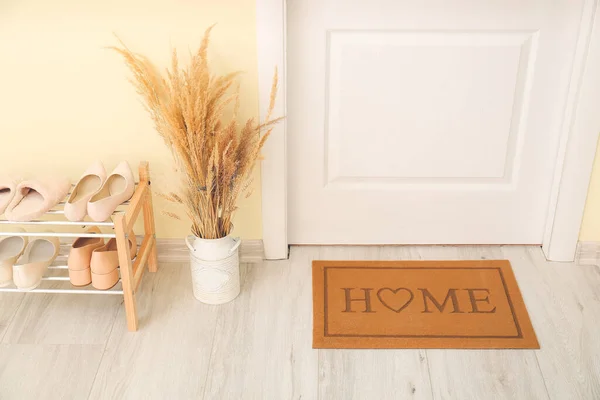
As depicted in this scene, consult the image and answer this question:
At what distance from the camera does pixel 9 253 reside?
7.71ft

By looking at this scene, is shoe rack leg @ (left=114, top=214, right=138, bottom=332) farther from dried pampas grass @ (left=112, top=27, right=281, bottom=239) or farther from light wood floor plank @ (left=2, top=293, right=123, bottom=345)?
dried pampas grass @ (left=112, top=27, right=281, bottom=239)

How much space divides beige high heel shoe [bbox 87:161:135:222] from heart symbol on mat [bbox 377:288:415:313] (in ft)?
3.09

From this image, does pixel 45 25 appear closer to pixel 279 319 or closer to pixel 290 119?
pixel 290 119

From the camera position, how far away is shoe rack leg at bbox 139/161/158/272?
7.83 ft

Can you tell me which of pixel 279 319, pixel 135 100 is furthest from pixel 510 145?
pixel 135 100

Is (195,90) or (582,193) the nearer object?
(195,90)

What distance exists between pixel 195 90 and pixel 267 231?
696mm

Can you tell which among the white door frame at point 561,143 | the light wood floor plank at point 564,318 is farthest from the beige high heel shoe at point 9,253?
the light wood floor plank at point 564,318

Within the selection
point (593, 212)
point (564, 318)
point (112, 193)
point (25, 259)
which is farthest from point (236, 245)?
point (593, 212)

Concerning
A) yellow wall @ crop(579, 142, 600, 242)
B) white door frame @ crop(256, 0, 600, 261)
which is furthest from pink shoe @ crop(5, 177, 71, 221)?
yellow wall @ crop(579, 142, 600, 242)

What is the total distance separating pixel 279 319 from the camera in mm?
2342

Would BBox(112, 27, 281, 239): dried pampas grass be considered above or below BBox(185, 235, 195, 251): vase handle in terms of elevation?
above

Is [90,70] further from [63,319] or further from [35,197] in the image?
[63,319]

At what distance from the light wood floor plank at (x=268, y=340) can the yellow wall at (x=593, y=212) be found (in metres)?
1.05
